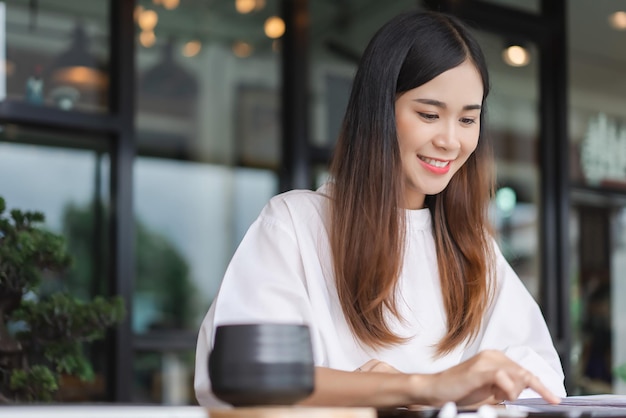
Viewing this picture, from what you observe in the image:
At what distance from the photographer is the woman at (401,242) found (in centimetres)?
135

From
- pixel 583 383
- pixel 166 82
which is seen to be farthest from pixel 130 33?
pixel 583 383

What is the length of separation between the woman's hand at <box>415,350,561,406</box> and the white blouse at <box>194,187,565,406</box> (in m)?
0.30

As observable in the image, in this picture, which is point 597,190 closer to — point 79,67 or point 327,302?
point 79,67

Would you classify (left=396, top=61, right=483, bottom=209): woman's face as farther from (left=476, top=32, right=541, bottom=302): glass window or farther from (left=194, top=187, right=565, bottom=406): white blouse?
(left=476, top=32, right=541, bottom=302): glass window

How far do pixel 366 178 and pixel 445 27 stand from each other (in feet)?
0.88

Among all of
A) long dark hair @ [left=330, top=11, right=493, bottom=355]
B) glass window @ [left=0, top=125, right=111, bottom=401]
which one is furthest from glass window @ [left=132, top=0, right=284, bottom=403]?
long dark hair @ [left=330, top=11, right=493, bottom=355]

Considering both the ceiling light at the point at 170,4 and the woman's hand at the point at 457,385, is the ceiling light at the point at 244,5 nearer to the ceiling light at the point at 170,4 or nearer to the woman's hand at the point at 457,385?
the ceiling light at the point at 170,4

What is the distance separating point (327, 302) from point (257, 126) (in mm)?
4758

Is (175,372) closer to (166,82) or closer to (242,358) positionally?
(166,82)

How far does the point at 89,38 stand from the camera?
4672mm

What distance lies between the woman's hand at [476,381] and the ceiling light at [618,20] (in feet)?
14.3

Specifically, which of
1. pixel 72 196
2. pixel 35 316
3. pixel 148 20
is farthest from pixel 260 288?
pixel 148 20

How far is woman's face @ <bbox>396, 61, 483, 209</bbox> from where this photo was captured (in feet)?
4.66

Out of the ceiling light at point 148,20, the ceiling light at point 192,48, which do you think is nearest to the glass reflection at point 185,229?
the ceiling light at point 192,48
